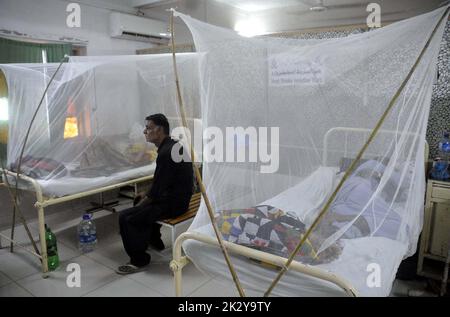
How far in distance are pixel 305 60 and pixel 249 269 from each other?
1.38 m

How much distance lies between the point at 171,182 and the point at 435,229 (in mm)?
2072

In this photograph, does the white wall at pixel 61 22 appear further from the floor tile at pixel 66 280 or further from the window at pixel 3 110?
the floor tile at pixel 66 280

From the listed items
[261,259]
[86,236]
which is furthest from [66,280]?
[261,259]

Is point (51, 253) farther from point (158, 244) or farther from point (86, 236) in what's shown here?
point (158, 244)

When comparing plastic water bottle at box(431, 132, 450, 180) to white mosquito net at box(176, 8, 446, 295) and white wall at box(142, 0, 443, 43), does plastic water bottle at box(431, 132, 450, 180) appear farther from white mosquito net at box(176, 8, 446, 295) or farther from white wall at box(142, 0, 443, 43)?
white wall at box(142, 0, 443, 43)

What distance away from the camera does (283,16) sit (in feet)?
17.8

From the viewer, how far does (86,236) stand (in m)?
3.04

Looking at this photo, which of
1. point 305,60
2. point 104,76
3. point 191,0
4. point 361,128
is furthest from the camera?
point 191,0

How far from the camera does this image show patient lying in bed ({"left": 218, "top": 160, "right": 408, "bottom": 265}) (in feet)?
5.36

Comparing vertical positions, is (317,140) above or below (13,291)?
above

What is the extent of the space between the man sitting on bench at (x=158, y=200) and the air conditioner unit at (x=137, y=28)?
2.15m

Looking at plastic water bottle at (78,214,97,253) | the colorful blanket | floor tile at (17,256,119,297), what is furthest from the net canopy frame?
the colorful blanket
